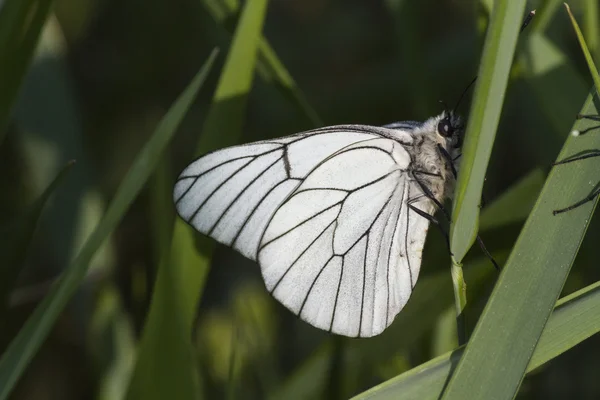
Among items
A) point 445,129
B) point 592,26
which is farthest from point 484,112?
point 592,26

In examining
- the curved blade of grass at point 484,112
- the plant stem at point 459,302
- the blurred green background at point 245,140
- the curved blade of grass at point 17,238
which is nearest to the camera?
the curved blade of grass at point 484,112

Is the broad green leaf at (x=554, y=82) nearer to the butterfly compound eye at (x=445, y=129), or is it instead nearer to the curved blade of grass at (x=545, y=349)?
the butterfly compound eye at (x=445, y=129)

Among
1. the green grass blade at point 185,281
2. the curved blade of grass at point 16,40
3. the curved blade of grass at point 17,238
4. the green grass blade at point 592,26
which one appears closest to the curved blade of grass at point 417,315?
the green grass blade at point 185,281

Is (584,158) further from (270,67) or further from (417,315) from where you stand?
(270,67)

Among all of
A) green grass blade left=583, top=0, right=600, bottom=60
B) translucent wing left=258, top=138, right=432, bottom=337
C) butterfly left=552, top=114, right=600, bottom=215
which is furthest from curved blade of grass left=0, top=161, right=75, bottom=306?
green grass blade left=583, top=0, right=600, bottom=60

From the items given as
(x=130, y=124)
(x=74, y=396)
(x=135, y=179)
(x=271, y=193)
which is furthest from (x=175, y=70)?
(x=135, y=179)

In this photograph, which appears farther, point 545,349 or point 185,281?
point 185,281
